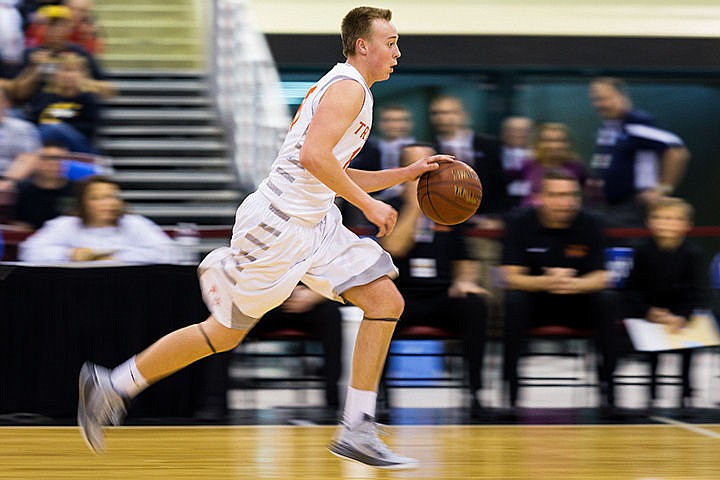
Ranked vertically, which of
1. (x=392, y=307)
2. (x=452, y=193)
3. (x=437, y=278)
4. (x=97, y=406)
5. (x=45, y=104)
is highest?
(x=45, y=104)

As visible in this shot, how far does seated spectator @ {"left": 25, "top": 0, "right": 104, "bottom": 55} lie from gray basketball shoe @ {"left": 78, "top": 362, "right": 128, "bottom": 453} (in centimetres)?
561

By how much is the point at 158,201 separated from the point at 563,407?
182 inches

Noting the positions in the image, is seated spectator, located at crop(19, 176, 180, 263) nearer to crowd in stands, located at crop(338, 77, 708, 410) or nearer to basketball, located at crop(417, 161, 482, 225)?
crowd in stands, located at crop(338, 77, 708, 410)

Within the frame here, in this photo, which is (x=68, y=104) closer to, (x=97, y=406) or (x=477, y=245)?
(x=477, y=245)

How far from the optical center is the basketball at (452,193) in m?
5.26

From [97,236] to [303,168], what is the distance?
301 centimetres

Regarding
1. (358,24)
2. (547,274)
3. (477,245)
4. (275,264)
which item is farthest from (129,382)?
(477,245)

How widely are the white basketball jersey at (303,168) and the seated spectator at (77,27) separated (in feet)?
18.8

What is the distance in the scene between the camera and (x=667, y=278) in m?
8.01

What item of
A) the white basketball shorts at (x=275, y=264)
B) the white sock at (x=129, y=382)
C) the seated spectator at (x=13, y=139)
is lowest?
the white sock at (x=129, y=382)

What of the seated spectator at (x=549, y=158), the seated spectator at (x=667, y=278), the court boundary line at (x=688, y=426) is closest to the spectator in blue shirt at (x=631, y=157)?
the seated spectator at (x=549, y=158)

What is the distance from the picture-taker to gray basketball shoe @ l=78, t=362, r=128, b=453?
538 cm

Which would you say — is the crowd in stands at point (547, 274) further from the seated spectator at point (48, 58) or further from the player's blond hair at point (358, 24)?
the seated spectator at point (48, 58)

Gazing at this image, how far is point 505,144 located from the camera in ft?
32.6
